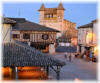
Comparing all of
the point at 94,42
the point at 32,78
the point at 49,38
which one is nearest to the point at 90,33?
the point at 94,42

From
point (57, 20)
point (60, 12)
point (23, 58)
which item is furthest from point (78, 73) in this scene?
point (57, 20)

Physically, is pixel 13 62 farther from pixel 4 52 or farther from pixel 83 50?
pixel 83 50

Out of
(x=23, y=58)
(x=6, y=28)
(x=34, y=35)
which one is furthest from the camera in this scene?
(x=34, y=35)

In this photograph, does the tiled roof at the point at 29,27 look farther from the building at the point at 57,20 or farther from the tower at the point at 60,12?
the building at the point at 57,20

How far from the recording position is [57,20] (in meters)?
59.0

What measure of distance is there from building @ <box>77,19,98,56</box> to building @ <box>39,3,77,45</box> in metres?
23.0

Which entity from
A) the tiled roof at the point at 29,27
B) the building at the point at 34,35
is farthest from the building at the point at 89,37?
the tiled roof at the point at 29,27

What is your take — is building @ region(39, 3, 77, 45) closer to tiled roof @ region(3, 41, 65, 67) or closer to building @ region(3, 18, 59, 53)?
building @ region(3, 18, 59, 53)

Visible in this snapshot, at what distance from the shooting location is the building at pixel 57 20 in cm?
5800

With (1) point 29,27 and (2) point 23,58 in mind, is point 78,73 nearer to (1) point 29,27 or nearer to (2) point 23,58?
(2) point 23,58

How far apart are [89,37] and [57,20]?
29372 mm

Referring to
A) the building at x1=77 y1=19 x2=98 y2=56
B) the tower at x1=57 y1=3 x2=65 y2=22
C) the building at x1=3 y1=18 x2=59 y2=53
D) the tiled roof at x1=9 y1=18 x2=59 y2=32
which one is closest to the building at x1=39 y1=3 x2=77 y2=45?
the tower at x1=57 y1=3 x2=65 y2=22

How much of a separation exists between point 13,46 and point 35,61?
1999mm

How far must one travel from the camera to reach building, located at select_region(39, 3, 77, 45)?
58.0 metres
